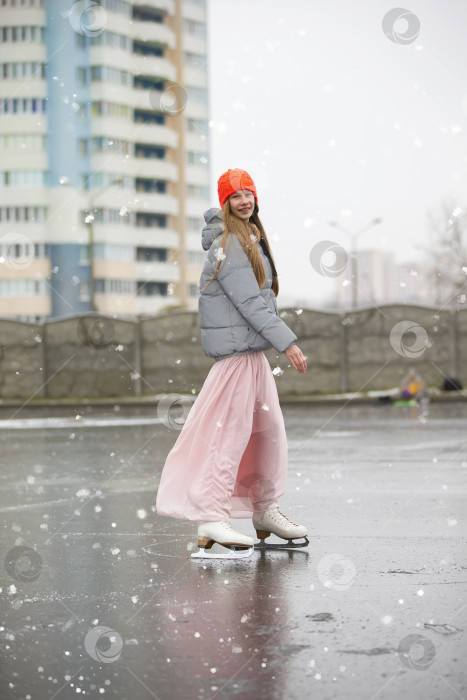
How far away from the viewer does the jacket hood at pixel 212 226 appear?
620 cm

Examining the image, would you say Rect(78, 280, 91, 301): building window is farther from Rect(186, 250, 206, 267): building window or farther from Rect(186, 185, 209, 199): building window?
Rect(186, 185, 209, 199): building window

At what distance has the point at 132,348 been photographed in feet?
74.0

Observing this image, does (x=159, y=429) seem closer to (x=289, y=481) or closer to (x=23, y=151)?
(x=289, y=481)

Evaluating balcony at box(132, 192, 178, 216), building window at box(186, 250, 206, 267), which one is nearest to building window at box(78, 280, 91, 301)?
balcony at box(132, 192, 178, 216)

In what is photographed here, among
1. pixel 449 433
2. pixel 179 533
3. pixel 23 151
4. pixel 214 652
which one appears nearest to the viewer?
pixel 214 652

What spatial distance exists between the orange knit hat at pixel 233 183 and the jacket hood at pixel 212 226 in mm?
78

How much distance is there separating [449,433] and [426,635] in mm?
9123

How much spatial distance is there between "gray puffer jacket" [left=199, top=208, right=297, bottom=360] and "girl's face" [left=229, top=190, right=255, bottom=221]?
9 cm

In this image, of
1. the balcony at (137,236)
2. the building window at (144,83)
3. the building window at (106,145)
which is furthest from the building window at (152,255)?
the building window at (144,83)

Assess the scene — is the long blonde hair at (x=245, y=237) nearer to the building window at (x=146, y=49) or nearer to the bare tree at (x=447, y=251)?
the bare tree at (x=447, y=251)

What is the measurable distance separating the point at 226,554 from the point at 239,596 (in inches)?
41.0

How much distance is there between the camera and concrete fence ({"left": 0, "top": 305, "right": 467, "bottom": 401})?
21938 millimetres

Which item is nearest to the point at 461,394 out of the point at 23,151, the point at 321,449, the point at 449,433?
the point at 449,433

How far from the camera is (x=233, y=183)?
6.18m
